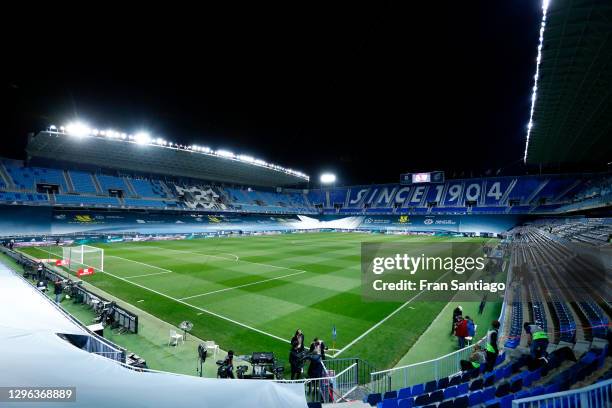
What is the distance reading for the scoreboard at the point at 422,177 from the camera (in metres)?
65.4

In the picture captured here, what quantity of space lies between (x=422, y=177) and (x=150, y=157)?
53.1m

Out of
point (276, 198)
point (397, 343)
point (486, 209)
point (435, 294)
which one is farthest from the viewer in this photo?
point (276, 198)

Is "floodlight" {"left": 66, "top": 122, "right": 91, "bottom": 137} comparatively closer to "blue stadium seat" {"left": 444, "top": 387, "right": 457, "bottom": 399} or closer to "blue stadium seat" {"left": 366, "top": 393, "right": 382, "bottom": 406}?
"blue stadium seat" {"left": 366, "top": 393, "right": 382, "bottom": 406}

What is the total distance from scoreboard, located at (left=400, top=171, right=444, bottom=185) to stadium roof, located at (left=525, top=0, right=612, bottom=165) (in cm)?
3573

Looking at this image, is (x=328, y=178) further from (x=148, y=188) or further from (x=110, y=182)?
(x=110, y=182)

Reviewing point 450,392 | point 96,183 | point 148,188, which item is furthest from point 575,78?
point 96,183

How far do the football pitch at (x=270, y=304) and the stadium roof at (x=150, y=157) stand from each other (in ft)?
77.6

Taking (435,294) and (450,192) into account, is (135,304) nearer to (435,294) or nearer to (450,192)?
(435,294)

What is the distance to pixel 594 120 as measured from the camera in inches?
864

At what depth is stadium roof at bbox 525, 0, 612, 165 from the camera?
12.6m

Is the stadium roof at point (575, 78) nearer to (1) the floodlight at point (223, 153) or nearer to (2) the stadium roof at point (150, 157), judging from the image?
(1) the floodlight at point (223, 153)

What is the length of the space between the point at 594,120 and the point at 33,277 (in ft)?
122

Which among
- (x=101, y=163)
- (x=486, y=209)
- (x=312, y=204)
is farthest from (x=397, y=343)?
(x=312, y=204)

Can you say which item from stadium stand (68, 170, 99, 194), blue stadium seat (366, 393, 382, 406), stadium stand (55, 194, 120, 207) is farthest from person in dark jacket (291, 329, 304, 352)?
stadium stand (68, 170, 99, 194)
